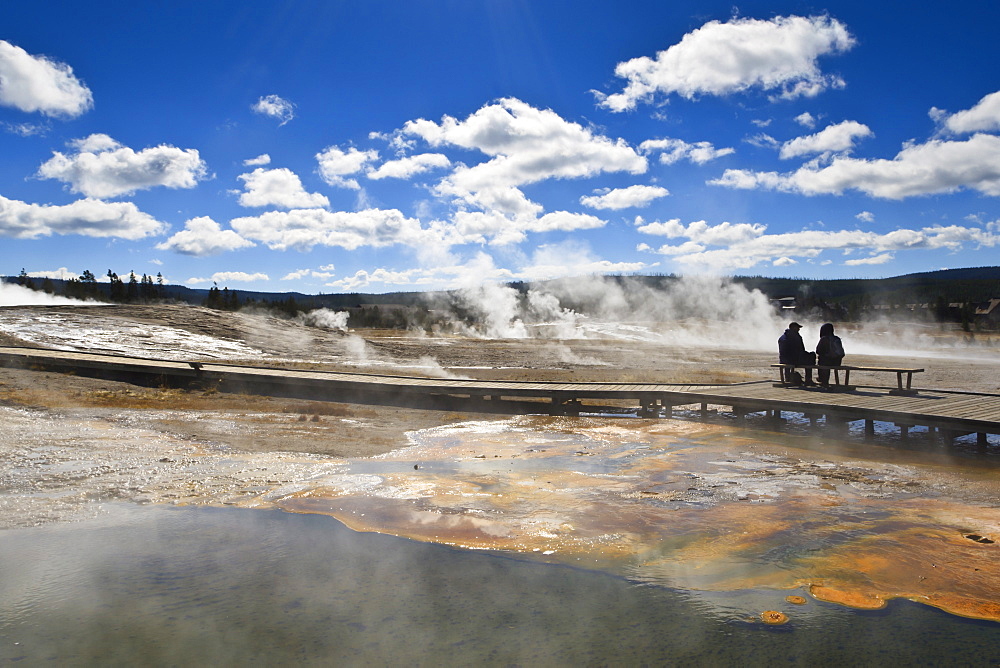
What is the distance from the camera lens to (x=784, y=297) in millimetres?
107000

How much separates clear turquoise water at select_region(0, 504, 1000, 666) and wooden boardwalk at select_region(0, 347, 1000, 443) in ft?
22.0

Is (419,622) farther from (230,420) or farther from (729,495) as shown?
(230,420)

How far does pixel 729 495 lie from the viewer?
23.4 feet

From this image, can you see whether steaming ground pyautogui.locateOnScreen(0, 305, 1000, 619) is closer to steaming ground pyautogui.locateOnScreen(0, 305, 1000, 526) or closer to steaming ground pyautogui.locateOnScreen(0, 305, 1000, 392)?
steaming ground pyautogui.locateOnScreen(0, 305, 1000, 526)

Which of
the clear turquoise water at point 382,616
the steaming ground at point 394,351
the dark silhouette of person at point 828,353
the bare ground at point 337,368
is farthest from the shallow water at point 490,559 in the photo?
the steaming ground at point 394,351

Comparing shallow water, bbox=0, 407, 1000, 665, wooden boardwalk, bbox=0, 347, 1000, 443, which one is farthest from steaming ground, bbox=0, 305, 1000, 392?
shallow water, bbox=0, 407, 1000, 665

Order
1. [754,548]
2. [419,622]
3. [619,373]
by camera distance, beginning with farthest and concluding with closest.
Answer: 1. [619,373]
2. [754,548]
3. [419,622]

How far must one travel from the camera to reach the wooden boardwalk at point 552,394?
403 inches

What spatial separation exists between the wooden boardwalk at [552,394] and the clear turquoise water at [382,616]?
264 inches

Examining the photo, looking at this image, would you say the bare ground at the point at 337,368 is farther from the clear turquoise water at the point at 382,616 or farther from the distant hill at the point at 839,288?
the distant hill at the point at 839,288

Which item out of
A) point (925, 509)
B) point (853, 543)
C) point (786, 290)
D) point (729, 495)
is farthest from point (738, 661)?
point (786, 290)

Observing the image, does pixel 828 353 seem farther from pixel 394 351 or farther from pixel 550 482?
pixel 394 351

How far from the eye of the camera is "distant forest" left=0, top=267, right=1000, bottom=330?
239 feet

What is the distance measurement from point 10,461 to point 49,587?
4.33m
